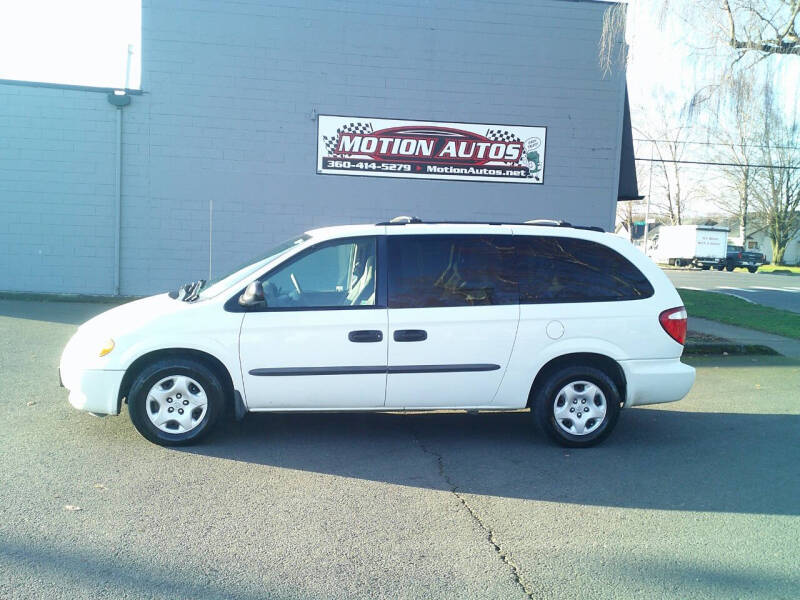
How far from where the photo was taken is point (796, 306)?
1928cm

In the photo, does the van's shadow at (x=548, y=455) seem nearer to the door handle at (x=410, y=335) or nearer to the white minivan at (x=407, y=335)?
the white minivan at (x=407, y=335)

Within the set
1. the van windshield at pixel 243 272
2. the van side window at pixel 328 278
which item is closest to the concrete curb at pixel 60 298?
the van windshield at pixel 243 272

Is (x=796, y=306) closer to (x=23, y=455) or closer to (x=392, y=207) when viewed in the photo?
(x=392, y=207)

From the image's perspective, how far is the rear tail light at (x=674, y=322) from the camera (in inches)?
240

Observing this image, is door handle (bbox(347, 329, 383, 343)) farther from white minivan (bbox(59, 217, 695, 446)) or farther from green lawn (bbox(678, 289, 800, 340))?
green lawn (bbox(678, 289, 800, 340))

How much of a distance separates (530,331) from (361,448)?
171 cm

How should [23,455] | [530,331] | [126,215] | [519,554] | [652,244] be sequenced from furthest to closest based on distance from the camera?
[652,244] → [126,215] → [530,331] → [23,455] → [519,554]

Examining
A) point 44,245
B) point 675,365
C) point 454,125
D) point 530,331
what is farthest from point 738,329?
point 44,245

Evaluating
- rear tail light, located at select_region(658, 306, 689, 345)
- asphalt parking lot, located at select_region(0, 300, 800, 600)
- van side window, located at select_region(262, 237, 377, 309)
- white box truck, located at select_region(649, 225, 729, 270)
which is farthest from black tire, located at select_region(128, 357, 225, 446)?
white box truck, located at select_region(649, 225, 729, 270)

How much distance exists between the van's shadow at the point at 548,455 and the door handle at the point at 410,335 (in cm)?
95

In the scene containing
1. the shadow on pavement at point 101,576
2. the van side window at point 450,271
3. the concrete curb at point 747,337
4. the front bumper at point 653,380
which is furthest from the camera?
the concrete curb at point 747,337

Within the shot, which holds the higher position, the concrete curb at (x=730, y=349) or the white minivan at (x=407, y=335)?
the white minivan at (x=407, y=335)

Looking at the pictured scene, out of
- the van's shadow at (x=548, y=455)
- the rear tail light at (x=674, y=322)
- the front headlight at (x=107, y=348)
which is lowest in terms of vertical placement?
the van's shadow at (x=548, y=455)

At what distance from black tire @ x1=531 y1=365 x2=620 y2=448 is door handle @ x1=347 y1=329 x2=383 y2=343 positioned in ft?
4.80
